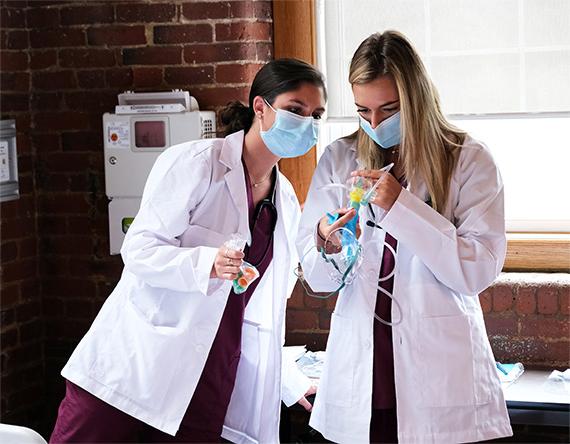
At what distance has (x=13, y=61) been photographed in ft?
12.9

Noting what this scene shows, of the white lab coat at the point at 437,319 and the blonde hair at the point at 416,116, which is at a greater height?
the blonde hair at the point at 416,116

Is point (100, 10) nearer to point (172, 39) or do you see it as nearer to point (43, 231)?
point (172, 39)

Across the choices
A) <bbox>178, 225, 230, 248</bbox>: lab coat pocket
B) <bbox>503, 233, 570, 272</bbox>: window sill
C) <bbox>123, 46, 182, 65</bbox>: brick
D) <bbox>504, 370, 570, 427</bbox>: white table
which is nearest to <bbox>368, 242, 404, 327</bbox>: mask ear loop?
<bbox>178, 225, 230, 248</bbox>: lab coat pocket

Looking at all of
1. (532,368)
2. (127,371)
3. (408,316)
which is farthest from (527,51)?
(127,371)

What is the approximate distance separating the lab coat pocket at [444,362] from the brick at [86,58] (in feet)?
6.51

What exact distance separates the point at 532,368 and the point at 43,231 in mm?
2023

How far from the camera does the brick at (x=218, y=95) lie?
12.2 feet

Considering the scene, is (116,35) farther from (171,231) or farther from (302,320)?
(171,231)

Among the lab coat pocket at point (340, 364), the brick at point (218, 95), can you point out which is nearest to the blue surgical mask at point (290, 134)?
the lab coat pocket at point (340, 364)

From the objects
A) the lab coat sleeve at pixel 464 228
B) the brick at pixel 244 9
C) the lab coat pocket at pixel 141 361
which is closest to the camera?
the lab coat sleeve at pixel 464 228

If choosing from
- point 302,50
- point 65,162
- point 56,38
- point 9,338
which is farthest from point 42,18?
point 9,338

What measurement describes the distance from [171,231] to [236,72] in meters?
1.21

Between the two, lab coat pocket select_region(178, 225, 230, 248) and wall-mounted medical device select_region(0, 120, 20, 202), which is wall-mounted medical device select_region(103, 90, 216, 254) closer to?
wall-mounted medical device select_region(0, 120, 20, 202)

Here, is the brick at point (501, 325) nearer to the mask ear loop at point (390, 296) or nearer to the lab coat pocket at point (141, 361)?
the mask ear loop at point (390, 296)
